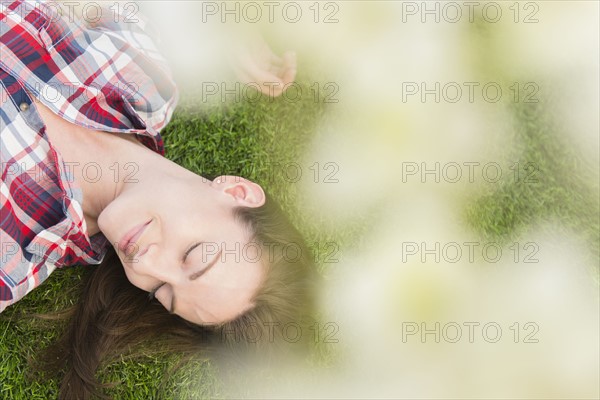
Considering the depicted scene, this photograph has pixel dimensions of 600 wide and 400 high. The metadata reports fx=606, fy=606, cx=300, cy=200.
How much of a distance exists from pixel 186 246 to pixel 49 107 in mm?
596

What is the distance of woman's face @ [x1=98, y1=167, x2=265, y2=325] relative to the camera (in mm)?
1721

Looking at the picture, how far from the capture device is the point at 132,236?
1720 millimetres

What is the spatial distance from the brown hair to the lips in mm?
376

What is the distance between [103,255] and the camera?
2.09m

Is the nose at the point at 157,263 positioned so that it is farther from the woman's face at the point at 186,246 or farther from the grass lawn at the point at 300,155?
the grass lawn at the point at 300,155

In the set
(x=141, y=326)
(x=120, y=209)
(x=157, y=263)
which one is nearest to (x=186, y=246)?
(x=157, y=263)

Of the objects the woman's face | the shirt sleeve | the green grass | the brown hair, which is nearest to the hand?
the green grass

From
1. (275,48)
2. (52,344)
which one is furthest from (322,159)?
(52,344)

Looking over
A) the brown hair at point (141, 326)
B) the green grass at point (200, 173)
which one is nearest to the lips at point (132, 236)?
the brown hair at point (141, 326)

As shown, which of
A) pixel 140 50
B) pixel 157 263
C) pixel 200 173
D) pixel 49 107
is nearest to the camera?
pixel 157 263

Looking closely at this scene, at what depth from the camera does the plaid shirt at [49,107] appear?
5.90 feet

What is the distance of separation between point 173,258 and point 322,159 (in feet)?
2.71

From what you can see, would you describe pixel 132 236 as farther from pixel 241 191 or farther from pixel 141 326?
pixel 141 326

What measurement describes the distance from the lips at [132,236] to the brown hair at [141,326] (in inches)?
14.8
